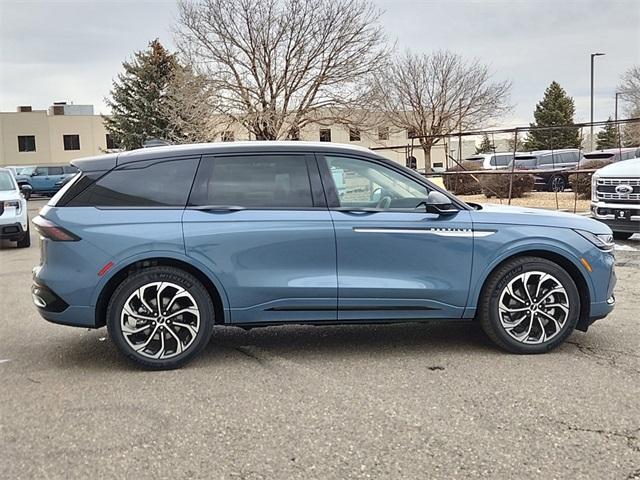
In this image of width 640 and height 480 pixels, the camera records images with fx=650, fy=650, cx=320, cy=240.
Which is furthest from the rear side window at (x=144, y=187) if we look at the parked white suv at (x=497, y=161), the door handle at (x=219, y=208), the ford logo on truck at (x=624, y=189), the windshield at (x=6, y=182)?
the parked white suv at (x=497, y=161)

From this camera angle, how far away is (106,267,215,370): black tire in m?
4.57

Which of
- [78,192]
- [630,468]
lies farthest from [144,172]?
[630,468]

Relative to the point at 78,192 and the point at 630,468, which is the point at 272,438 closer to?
the point at 630,468

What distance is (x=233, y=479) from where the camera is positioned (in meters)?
3.11

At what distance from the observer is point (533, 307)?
4906 mm

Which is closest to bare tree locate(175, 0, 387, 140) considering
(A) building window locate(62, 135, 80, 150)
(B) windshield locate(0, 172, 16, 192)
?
(B) windshield locate(0, 172, 16, 192)

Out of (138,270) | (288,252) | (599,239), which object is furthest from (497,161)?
(138,270)

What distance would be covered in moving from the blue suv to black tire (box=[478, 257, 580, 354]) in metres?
0.01

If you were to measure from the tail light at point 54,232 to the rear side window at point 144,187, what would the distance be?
201mm

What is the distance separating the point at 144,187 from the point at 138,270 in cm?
62

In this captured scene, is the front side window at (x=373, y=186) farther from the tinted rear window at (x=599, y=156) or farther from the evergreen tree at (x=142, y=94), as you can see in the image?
the evergreen tree at (x=142, y=94)

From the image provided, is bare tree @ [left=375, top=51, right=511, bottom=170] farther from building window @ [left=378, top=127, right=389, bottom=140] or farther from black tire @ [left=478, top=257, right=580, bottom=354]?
black tire @ [left=478, top=257, right=580, bottom=354]

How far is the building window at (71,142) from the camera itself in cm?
5822

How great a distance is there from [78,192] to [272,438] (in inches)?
93.8
